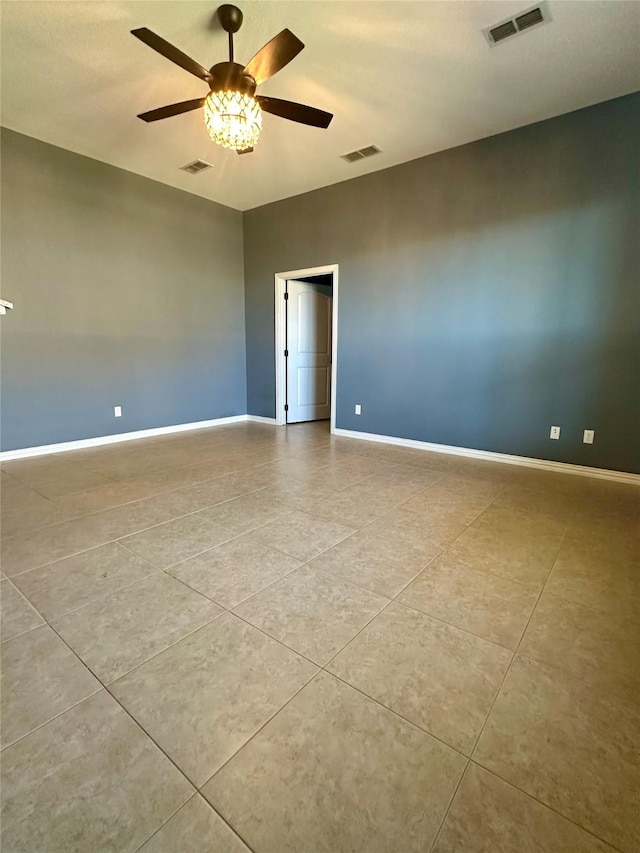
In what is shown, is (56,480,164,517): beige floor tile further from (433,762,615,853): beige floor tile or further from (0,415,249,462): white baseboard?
(433,762,615,853): beige floor tile

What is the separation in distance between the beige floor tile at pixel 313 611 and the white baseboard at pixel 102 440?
337 centimetres

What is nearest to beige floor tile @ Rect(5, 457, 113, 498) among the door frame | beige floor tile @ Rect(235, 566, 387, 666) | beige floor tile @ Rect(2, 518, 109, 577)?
beige floor tile @ Rect(2, 518, 109, 577)

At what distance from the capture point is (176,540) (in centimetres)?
214

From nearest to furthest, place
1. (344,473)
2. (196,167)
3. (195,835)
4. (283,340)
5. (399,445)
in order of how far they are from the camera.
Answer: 1. (195,835)
2. (344,473)
3. (196,167)
4. (399,445)
5. (283,340)

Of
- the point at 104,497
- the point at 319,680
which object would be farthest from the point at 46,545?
the point at 319,680

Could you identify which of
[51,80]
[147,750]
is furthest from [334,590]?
[51,80]

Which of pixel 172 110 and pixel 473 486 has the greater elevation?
pixel 172 110

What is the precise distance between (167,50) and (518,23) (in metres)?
2.00

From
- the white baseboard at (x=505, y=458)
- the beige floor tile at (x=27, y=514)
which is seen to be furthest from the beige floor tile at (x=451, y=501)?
the beige floor tile at (x=27, y=514)

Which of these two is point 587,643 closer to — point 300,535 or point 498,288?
point 300,535

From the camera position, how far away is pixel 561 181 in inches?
126

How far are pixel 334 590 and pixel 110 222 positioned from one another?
445 cm

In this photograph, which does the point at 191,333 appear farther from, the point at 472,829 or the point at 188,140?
the point at 472,829

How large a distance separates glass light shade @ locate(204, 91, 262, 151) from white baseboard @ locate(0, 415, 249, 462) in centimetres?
331
